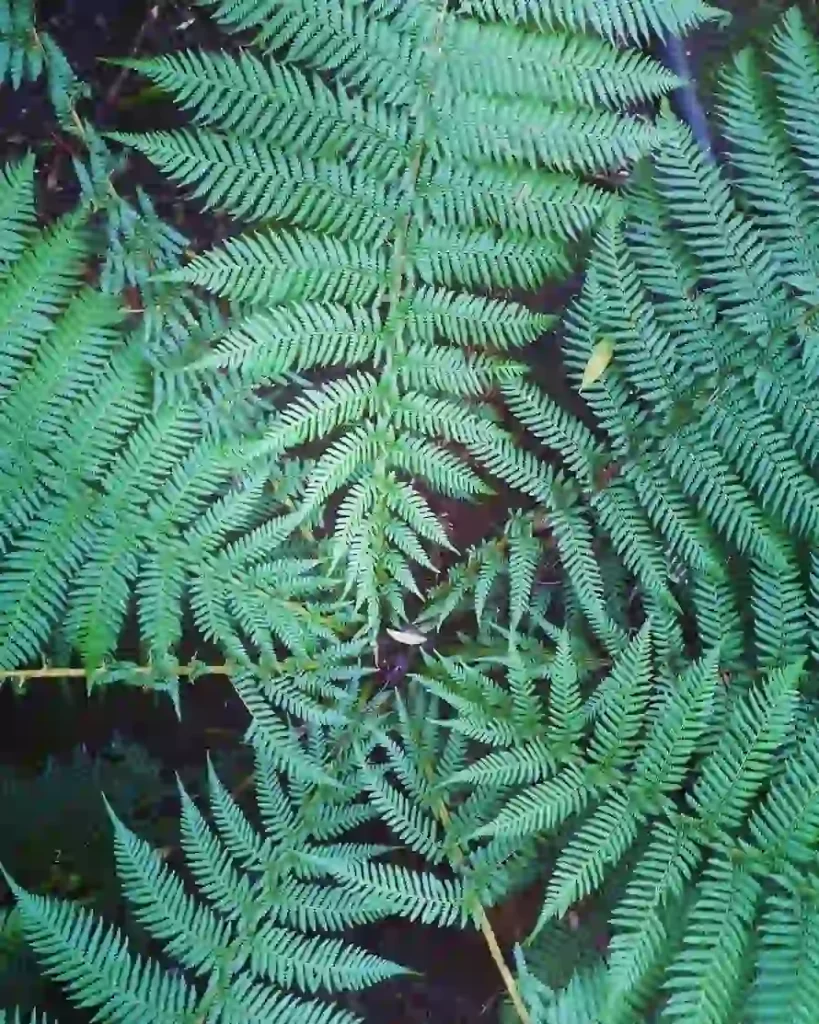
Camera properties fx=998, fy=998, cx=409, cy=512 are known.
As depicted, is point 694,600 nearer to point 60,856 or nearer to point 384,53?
point 384,53

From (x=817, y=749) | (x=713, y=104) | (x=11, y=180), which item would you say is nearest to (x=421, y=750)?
(x=817, y=749)

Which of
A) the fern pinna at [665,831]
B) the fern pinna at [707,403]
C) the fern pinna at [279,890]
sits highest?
the fern pinna at [707,403]

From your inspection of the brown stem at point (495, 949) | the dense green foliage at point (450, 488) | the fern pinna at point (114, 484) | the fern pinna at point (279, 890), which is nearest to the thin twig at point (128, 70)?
the dense green foliage at point (450, 488)

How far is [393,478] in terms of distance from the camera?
8.52 ft

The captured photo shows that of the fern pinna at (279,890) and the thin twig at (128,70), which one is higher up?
the thin twig at (128,70)

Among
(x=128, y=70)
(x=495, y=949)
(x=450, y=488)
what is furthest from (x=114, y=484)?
(x=495, y=949)

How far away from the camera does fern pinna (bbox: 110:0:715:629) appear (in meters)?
2.30

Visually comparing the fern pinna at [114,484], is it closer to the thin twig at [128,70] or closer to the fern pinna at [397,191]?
the fern pinna at [397,191]

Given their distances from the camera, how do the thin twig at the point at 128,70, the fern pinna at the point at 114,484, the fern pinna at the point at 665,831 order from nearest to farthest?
the fern pinna at the point at 665,831, the fern pinna at the point at 114,484, the thin twig at the point at 128,70

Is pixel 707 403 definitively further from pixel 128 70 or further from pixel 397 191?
pixel 128 70

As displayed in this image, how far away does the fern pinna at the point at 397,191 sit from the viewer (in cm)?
230

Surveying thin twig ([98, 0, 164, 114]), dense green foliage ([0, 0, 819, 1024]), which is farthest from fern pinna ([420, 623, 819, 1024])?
thin twig ([98, 0, 164, 114])

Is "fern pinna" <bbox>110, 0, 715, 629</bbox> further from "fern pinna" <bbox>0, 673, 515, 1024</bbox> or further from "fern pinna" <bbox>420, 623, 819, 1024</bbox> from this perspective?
"fern pinna" <bbox>420, 623, 819, 1024</bbox>

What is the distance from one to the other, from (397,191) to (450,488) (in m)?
0.75
